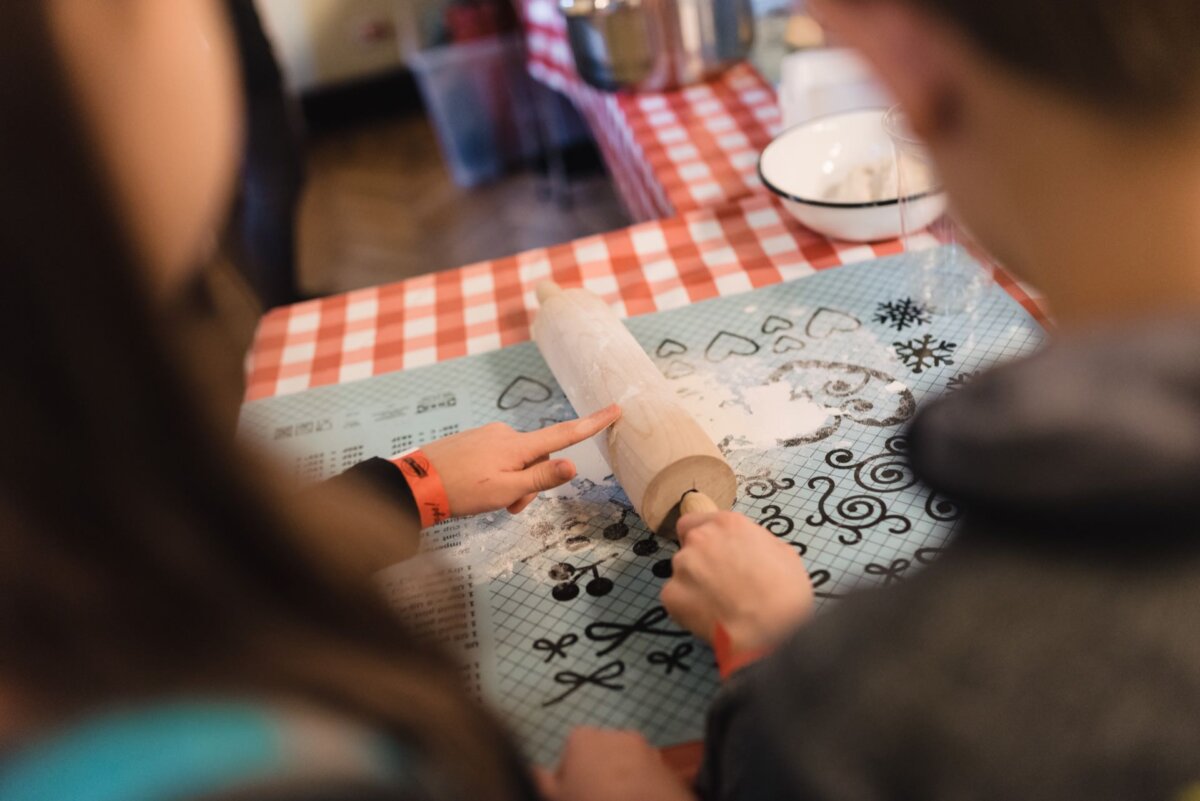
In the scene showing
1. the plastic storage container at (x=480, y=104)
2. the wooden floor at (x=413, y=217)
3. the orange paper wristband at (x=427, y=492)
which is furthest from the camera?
the plastic storage container at (x=480, y=104)

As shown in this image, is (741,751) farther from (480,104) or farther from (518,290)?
(480,104)

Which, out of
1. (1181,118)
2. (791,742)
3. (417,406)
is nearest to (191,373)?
(791,742)

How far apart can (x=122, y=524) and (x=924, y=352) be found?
34.0 inches

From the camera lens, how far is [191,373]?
16.8 inches

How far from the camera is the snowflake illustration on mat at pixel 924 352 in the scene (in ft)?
3.53

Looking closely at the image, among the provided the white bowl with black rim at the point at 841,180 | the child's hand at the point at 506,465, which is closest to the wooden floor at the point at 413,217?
the white bowl with black rim at the point at 841,180

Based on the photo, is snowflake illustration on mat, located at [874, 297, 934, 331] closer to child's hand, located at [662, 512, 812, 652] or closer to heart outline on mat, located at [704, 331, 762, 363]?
heart outline on mat, located at [704, 331, 762, 363]

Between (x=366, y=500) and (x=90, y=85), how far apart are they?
0.59 meters

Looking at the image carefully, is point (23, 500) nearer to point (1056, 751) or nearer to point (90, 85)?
point (90, 85)

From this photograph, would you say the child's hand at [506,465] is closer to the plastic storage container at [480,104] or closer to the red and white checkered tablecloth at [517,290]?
the red and white checkered tablecloth at [517,290]

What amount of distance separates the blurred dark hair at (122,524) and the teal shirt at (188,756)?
0.4 inches

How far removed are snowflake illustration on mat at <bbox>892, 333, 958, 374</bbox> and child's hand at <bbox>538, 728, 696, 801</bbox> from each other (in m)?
0.54

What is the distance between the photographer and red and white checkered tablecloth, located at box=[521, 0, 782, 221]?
4.95 ft

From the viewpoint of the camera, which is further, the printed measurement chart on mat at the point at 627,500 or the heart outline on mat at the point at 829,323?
the heart outline on mat at the point at 829,323
